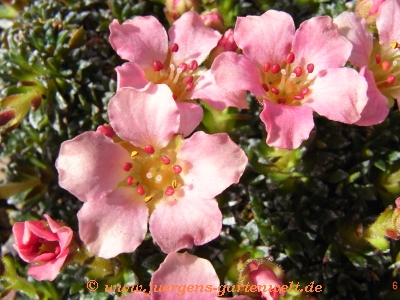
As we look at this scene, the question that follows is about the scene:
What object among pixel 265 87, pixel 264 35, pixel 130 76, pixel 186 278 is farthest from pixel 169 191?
pixel 264 35

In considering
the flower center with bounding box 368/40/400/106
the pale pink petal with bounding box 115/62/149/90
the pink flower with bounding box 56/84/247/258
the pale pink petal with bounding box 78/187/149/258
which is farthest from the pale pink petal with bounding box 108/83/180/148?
the flower center with bounding box 368/40/400/106

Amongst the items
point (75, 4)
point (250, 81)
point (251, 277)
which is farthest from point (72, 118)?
point (251, 277)

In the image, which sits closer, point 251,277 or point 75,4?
point 251,277

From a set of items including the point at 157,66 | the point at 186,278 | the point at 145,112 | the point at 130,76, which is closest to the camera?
the point at 186,278

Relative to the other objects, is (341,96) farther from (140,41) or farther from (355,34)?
(140,41)

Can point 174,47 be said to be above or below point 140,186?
above

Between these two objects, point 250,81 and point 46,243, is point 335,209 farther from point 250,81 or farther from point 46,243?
point 46,243

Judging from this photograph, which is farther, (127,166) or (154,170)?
(154,170)

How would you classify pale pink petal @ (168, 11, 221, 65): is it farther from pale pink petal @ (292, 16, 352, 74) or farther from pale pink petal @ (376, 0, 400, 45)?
pale pink petal @ (376, 0, 400, 45)
